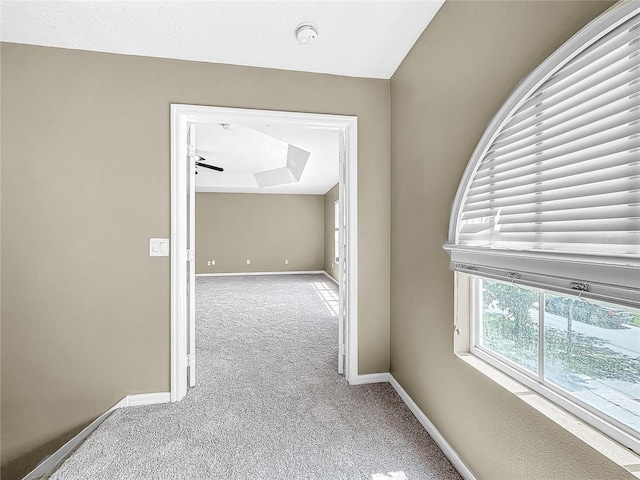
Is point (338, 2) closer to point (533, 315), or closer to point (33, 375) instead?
point (533, 315)

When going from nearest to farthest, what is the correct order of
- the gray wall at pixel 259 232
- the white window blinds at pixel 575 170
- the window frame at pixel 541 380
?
the white window blinds at pixel 575 170
the window frame at pixel 541 380
the gray wall at pixel 259 232

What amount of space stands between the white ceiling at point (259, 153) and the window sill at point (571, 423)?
6.94 ft

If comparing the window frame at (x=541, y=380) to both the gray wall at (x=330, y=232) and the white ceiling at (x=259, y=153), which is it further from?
the gray wall at (x=330, y=232)

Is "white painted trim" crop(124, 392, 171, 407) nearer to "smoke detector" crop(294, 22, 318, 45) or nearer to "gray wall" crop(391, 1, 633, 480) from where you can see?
"gray wall" crop(391, 1, 633, 480)

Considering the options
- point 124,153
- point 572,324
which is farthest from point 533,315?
point 124,153

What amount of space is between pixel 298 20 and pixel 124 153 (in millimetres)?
1423

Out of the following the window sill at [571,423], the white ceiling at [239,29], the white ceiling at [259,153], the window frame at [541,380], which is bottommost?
the window sill at [571,423]

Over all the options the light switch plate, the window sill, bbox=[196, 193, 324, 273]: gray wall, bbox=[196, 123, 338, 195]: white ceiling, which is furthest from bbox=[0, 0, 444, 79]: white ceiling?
bbox=[196, 193, 324, 273]: gray wall

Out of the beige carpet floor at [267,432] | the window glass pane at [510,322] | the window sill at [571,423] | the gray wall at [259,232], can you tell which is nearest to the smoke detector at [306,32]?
the window glass pane at [510,322]

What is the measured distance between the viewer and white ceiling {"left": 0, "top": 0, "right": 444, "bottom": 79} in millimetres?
Result: 1662

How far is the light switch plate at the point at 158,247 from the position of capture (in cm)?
211

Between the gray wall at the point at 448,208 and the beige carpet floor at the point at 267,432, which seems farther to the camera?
the beige carpet floor at the point at 267,432

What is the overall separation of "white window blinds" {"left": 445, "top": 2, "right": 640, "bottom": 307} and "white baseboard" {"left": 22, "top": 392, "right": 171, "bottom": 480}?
2.24m

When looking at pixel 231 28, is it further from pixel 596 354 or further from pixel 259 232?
pixel 259 232
